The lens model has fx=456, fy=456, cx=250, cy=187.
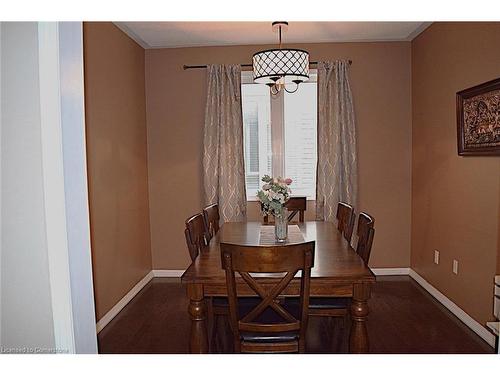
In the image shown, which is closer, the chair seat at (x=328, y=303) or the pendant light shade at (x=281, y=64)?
the chair seat at (x=328, y=303)

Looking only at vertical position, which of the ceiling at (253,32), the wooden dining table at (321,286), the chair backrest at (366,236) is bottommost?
the wooden dining table at (321,286)

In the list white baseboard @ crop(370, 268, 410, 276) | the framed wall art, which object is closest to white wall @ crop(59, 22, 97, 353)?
the framed wall art

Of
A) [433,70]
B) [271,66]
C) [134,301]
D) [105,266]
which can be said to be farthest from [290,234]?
[433,70]

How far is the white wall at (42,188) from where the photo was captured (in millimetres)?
1021

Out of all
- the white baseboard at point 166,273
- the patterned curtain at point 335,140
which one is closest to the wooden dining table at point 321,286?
the patterned curtain at point 335,140

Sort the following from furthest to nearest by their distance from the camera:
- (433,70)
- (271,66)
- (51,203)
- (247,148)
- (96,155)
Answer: (247,148), (433,70), (96,155), (271,66), (51,203)

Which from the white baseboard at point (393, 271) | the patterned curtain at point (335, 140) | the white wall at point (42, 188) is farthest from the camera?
the white baseboard at point (393, 271)

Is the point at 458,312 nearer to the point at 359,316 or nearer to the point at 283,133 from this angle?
the point at 359,316

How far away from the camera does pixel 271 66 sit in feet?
10.4

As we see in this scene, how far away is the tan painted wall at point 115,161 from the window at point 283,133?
118 centimetres

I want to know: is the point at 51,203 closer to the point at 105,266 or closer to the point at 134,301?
the point at 105,266

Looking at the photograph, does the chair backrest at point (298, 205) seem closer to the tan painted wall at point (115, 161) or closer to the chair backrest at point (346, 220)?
the chair backrest at point (346, 220)

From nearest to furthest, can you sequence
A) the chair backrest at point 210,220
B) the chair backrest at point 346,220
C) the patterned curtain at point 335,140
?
1. the chair backrest at point 346,220
2. the chair backrest at point 210,220
3. the patterned curtain at point 335,140
